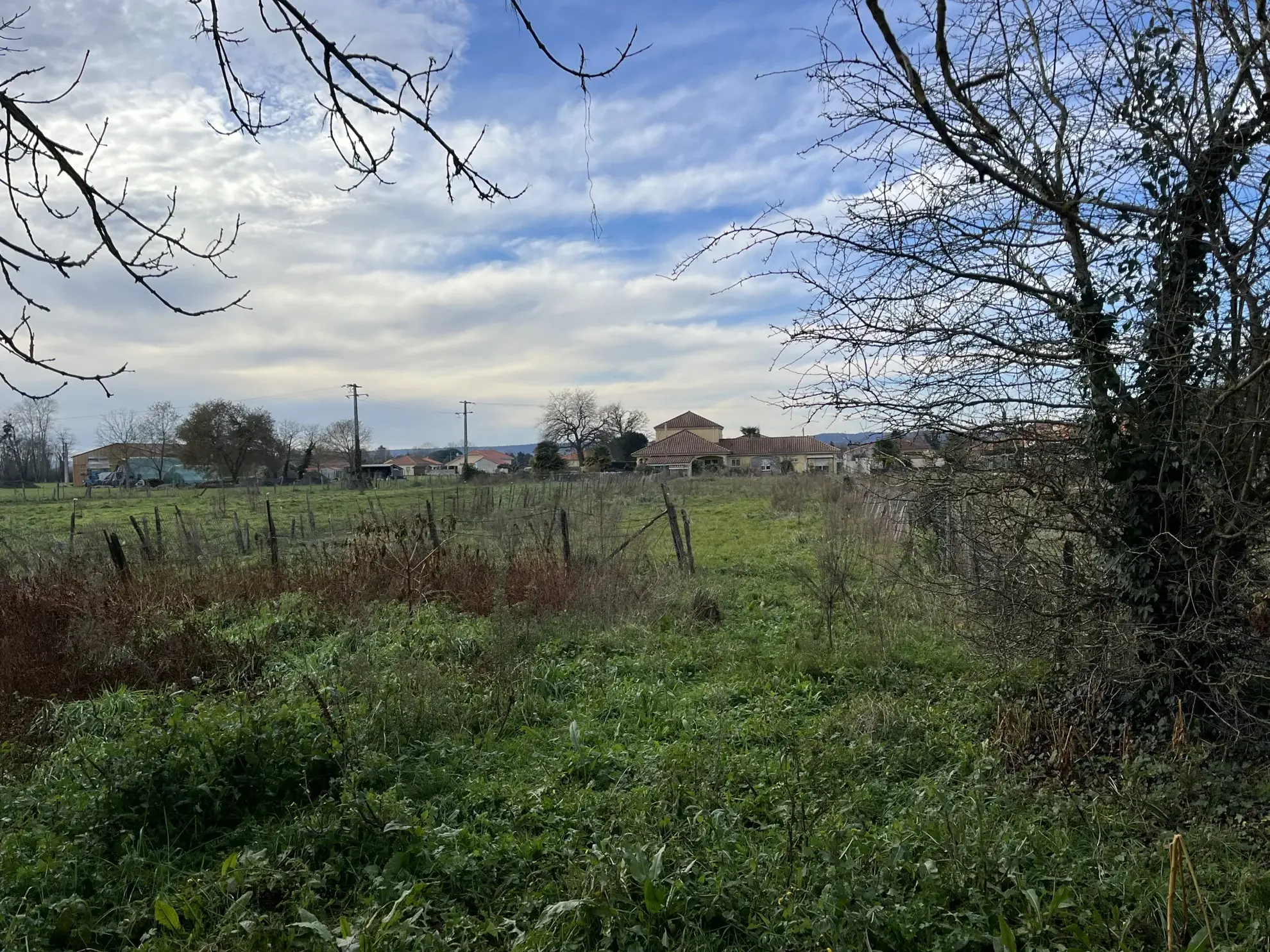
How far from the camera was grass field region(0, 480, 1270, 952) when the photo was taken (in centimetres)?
310

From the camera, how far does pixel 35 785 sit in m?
4.41

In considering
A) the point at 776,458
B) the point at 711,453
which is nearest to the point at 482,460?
the point at 711,453

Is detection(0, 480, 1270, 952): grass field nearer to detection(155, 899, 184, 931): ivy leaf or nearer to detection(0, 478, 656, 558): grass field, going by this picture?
detection(155, 899, 184, 931): ivy leaf

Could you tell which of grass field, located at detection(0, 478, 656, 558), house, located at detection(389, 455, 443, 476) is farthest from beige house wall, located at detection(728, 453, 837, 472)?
house, located at detection(389, 455, 443, 476)

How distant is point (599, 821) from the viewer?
4023 mm

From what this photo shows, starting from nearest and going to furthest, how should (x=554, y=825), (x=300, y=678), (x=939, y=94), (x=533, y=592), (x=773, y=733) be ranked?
(x=554, y=825)
(x=939, y=94)
(x=773, y=733)
(x=300, y=678)
(x=533, y=592)

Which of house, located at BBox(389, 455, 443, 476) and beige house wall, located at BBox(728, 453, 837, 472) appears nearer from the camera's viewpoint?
beige house wall, located at BBox(728, 453, 837, 472)

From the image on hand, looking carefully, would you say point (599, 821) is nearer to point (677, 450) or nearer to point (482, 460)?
point (677, 450)

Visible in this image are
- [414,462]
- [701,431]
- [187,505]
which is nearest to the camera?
[187,505]

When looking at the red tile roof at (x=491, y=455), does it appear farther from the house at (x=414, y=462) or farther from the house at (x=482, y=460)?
the house at (x=414, y=462)

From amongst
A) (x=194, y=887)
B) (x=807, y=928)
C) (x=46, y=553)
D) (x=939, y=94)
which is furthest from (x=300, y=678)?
(x=46, y=553)

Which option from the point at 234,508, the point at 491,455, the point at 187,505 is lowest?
the point at 234,508

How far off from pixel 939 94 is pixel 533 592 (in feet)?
22.3

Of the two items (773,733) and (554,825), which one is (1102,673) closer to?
(773,733)
